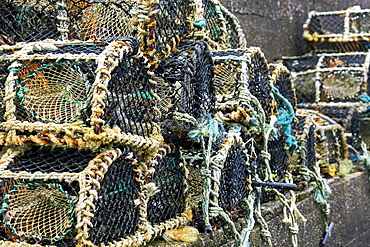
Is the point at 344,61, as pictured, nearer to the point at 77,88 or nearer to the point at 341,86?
the point at 341,86

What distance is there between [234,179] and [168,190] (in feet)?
1.04

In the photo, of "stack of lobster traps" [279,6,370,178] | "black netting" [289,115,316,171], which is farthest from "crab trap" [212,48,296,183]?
"stack of lobster traps" [279,6,370,178]

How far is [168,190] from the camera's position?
250 cm

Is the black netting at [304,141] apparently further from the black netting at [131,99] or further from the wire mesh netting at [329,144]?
the black netting at [131,99]

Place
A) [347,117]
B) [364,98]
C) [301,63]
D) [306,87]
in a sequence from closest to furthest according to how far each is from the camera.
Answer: [347,117]
[364,98]
[306,87]
[301,63]

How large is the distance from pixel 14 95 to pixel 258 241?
4.91 ft

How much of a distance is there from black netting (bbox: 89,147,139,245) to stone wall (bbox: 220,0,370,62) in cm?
301

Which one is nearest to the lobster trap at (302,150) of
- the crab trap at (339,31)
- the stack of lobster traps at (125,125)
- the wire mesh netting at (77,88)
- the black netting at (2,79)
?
the stack of lobster traps at (125,125)

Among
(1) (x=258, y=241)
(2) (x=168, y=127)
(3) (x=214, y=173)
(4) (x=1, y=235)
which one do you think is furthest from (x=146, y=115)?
(1) (x=258, y=241)

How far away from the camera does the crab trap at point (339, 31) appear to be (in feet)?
18.6

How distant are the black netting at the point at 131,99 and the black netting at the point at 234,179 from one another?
480 millimetres

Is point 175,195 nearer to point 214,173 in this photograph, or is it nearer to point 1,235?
point 214,173

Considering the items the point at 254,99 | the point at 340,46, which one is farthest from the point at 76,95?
the point at 340,46

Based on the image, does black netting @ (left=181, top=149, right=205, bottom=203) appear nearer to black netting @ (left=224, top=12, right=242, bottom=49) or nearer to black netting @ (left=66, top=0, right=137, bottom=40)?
black netting @ (left=66, top=0, right=137, bottom=40)
